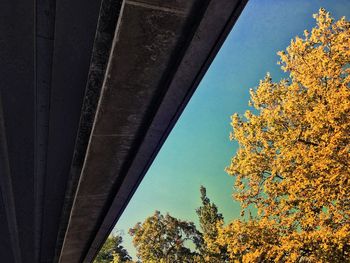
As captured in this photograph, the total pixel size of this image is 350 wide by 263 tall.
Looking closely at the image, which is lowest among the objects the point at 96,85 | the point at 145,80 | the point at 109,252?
the point at 145,80

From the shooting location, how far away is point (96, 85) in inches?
112

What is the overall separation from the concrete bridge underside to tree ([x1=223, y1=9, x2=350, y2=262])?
9.86 meters

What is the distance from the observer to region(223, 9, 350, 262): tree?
11.1 meters

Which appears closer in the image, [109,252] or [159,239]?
[159,239]

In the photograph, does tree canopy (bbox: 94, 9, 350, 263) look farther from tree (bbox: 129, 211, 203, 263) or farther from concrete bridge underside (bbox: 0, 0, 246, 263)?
tree (bbox: 129, 211, 203, 263)

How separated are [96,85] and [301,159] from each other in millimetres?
11888

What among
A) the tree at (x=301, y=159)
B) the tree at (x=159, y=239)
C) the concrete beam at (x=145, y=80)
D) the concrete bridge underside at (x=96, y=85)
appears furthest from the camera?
the tree at (x=159, y=239)

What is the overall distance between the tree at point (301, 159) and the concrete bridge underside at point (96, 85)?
986 centimetres

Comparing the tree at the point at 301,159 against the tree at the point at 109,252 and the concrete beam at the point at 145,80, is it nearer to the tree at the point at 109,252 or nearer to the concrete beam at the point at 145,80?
the concrete beam at the point at 145,80

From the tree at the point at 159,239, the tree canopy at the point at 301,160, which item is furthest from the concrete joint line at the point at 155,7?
the tree at the point at 159,239

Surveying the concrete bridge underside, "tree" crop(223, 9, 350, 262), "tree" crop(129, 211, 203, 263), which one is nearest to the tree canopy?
"tree" crop(223, 9, 350, 262)

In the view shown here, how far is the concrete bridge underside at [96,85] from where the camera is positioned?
6.95 ft

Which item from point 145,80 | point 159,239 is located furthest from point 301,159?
point 159,239

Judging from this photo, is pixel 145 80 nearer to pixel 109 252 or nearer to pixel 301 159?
pixel 301 159
